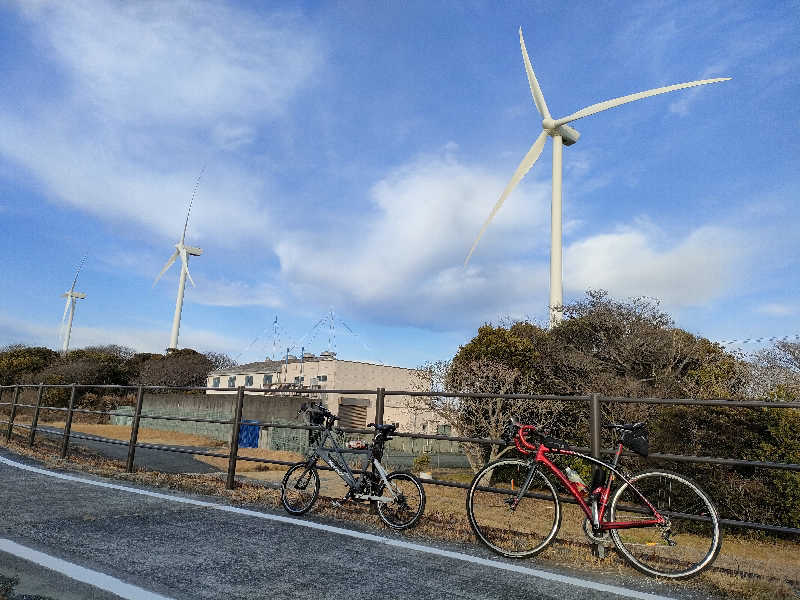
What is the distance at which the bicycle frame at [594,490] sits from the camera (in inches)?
158

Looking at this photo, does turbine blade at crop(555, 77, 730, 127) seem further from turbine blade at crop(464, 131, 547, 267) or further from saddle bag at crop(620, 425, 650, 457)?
saddle bag at crop(620, 425, 650, 457)

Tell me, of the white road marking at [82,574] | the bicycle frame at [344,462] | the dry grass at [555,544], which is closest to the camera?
the white road marking at [82,574]

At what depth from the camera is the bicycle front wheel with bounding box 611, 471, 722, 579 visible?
3.78 metres

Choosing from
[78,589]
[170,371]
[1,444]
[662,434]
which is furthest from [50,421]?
[78,589]

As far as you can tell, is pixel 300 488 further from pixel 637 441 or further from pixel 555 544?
pixel 637 441

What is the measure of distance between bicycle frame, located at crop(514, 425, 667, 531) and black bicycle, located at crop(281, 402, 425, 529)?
3.43 feet

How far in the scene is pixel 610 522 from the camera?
4.09 m

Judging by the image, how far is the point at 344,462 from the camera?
563 centimetres

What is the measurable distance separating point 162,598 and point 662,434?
13.4 metres

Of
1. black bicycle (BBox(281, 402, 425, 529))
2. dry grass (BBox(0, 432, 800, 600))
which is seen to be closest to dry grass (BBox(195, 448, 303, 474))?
dry grass (BBox(0, 432, 800, 600))

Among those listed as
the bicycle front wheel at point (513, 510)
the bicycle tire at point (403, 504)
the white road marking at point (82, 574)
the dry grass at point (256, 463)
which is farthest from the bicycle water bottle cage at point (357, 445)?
the dry grass at point (256, 463)

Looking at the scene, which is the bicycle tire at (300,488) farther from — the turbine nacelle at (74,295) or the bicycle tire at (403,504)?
the turbine nacelle at (74,295)

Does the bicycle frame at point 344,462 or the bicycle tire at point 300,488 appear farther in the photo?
the bicycle tire at point 300,488

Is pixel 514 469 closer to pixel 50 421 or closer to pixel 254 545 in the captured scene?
pixel 254 545
